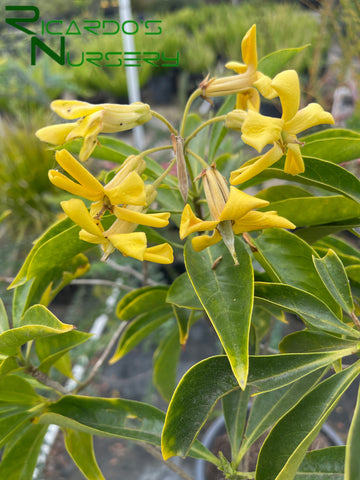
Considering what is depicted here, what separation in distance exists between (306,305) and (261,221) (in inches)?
4.9

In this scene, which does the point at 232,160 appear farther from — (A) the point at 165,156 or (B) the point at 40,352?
(A) the point at 165,156

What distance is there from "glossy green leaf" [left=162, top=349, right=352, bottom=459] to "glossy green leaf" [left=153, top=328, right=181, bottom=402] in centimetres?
35

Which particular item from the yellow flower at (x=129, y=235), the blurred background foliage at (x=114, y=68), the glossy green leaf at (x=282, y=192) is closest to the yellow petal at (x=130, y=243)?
the yellow flower at (x=129, y=235)

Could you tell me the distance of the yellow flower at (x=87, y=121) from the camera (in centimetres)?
41

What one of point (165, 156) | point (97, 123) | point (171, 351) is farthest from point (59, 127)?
point (165, 156)

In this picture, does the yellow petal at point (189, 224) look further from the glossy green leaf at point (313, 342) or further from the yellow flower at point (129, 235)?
the glossy green leaf at point (313, 342)

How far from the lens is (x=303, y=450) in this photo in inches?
13.8

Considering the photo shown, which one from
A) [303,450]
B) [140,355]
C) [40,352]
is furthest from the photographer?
[140,355]

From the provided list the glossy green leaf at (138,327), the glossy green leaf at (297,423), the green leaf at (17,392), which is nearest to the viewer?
the glossy green leaf at (297,423)

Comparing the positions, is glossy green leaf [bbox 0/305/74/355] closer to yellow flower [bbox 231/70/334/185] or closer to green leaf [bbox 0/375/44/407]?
green leaf [bbox 0/375/44/407]

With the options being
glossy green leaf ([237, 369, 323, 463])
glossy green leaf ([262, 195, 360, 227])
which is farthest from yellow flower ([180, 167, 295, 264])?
glossy green leaf ([237, 369, 323, 463])

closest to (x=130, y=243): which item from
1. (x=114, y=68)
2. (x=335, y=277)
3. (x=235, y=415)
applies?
(x=335, y=277)

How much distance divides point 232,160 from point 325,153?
0.85 ft

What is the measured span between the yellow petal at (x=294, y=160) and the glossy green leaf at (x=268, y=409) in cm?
25
